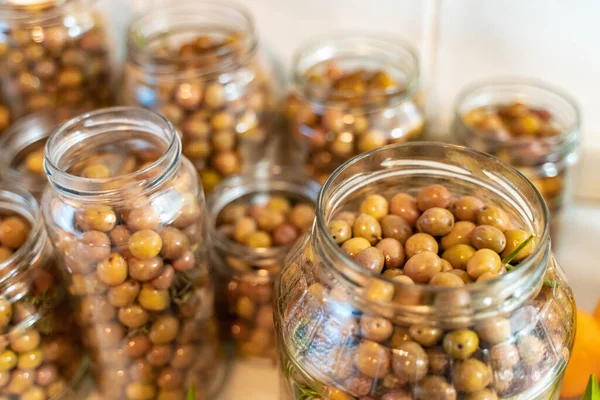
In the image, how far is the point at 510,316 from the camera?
17.1 inches

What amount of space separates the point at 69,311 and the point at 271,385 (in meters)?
0.22

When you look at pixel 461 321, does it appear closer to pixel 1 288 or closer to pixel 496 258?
pixel 496 258

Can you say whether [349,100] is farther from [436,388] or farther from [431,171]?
[436,388]

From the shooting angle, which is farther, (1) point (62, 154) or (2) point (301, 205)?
(2) point (301, 205)

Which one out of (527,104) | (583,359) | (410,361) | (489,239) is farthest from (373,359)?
(527,104)

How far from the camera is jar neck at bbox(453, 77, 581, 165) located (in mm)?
715

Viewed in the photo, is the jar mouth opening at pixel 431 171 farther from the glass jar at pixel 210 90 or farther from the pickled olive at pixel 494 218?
the glass jar at pixel 210 90

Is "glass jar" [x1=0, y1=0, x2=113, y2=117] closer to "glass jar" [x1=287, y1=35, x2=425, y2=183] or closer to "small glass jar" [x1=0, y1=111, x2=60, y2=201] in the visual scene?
"small glass jar" [x1=0, y1=111, x2=60, y2=201]

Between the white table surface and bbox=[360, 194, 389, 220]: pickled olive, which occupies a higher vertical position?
bbox=[360, 194, 389, 220]: pickled olive

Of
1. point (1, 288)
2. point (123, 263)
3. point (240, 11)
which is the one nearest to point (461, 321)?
point (123, 263)

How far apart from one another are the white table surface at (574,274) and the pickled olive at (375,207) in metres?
0.26

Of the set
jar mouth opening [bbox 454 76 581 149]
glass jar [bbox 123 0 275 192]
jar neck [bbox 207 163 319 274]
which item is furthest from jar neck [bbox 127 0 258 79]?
jar mouth opening [bbox 454 76 581 149]

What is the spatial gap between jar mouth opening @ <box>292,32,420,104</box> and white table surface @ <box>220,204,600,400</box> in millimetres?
257

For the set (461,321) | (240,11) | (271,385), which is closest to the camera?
(461,321)
